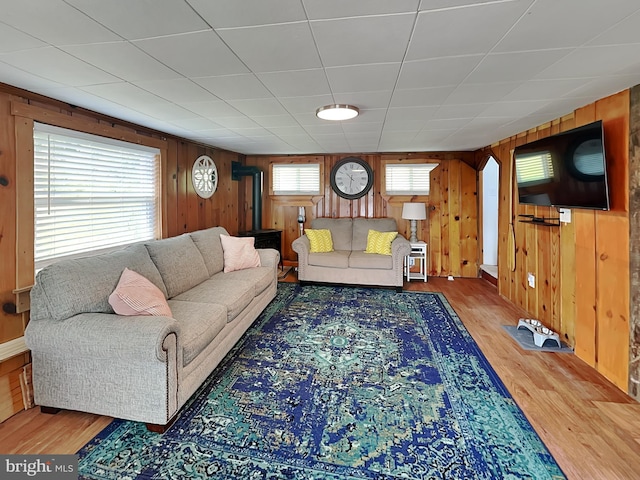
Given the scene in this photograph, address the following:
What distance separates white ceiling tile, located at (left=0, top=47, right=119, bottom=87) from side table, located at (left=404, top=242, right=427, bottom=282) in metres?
4.39

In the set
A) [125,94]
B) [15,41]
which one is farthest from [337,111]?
[15,41]

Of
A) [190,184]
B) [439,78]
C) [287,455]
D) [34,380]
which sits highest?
[439,78]

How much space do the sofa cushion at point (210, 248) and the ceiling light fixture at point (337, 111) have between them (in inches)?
74.9

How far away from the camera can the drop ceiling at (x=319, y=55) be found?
133cm

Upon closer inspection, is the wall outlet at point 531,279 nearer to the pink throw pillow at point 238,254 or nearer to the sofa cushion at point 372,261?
the sofa cushion at point 372,261

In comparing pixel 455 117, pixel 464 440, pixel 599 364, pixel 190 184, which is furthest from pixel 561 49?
pixel 190 184

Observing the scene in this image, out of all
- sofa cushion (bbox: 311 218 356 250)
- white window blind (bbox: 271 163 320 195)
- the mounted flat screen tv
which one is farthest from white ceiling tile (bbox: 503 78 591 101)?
white window blind (bbox: 271 163 320 195)

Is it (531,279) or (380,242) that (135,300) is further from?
(531,279)

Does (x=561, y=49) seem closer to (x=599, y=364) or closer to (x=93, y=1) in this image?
(x=93, y=1)

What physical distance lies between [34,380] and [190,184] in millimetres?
2850

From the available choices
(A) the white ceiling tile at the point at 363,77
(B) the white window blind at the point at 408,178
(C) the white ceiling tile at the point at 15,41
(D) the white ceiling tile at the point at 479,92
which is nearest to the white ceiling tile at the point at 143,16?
(C) the white ceiling tile at the point at 15,41

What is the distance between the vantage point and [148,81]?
2.12 meters

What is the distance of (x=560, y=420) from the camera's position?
1985mm

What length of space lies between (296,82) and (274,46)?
1.73 ft
